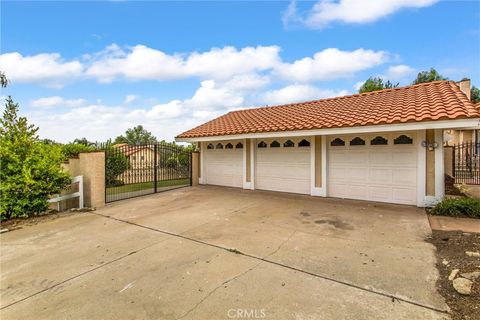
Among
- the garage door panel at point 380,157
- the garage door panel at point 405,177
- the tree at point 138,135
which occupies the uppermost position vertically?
the tree at point 138,135

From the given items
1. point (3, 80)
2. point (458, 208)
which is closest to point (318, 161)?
point (458, 208)

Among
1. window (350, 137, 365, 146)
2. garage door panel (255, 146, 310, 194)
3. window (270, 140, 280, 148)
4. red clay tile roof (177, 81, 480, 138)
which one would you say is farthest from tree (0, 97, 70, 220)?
window (350, 137, 365, 146)

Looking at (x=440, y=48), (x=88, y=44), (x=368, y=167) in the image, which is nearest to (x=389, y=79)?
(x=440, y=48)

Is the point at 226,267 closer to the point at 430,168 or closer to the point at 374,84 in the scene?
the point at 430,168

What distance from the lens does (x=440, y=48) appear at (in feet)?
46.0

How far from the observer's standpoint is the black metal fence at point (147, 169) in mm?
10587

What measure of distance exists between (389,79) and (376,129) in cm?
3615

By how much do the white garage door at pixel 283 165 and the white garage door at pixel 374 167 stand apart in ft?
3.14

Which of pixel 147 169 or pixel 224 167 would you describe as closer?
pixel 147 169

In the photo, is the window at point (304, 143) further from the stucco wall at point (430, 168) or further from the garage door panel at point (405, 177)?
the stucco wall at point (430, 168)

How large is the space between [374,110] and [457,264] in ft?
19.0

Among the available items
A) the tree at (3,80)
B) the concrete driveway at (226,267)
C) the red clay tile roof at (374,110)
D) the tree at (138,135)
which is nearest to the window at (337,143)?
the red clay tile roof at (374,110)

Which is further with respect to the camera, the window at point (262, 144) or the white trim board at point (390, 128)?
the window at point (262, 144)

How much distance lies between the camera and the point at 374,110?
8.32 meters
